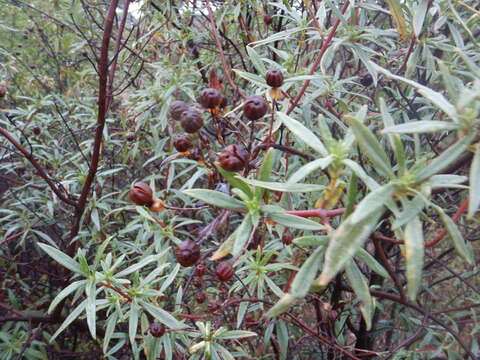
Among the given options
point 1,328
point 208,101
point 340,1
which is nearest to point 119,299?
point 208,101

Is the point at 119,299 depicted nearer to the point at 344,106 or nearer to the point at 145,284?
the point at 145,284

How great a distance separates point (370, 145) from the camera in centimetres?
68

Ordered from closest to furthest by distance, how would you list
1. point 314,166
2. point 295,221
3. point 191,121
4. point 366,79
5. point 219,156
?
point 314,166, point 295,221, point 219,156, point 191,121, point 366,79

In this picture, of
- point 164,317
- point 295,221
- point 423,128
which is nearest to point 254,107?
point 295,221

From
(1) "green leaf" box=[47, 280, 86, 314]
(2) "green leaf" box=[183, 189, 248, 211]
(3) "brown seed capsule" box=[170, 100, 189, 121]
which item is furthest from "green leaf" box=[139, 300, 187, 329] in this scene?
(3) "brown seed capsule" box=[170, 100, 189, 121]

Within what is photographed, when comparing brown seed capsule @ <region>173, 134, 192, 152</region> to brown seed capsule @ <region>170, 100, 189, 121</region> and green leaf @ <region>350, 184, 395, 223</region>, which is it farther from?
green leaf @ <region>350, 184, 395, 223</region>

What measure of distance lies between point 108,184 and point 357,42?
1.79 metres

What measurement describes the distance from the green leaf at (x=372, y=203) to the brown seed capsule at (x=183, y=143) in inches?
24.4

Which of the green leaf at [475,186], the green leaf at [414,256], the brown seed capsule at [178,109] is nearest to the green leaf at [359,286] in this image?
the green leaf at [414,256]

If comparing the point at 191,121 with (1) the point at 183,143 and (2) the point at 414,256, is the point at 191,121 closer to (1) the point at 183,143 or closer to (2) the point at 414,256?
(1) the point at 183,143

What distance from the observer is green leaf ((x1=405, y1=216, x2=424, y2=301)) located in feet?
1.84

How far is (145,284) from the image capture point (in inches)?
47.8

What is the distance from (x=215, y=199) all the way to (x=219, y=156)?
16 centimetres

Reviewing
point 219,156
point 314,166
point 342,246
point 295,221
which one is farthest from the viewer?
point 219,156
